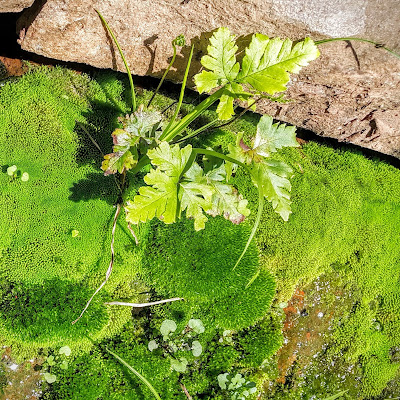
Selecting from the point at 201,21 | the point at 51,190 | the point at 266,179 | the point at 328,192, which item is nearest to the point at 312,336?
the point at 328,192

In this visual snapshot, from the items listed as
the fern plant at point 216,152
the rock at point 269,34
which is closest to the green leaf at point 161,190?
the fern plant at point 216,152

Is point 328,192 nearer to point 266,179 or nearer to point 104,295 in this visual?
point 266,179

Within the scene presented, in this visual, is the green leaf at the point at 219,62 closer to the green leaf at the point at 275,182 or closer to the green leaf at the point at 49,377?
the green leaf at the point at 275,182

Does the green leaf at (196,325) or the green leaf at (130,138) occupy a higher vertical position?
the green leaf at (130,138)

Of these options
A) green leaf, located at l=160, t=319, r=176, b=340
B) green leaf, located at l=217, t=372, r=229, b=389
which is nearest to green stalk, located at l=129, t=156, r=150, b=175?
green leaf, located at l=160, t=319, r=176, b=340

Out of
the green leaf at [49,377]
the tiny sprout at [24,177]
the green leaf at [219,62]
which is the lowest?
the green leaf at [49,377]

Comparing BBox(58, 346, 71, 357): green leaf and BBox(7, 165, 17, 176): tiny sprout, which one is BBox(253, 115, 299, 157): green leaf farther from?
BBox(58, 346, 71, 357): green leaf

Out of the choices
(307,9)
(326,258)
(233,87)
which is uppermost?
(307,9)
